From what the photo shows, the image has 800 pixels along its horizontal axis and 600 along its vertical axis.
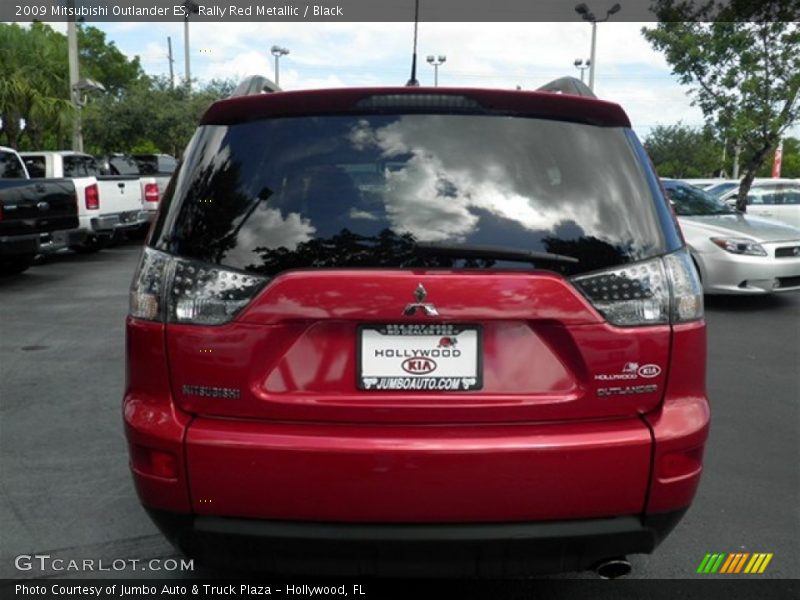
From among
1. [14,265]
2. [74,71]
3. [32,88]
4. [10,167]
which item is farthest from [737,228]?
[32,88]

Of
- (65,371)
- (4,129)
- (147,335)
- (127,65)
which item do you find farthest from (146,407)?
(127,65)

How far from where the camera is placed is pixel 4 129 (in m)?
21.8

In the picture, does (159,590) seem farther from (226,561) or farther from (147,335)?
(147,335)

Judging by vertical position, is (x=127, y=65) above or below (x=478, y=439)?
above

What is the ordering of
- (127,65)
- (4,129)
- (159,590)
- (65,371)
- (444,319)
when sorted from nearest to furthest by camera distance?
(444,319)
(159,590)
(65,371)
(4,129)
(127,65)

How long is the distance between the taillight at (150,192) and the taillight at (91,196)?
7.97 feet

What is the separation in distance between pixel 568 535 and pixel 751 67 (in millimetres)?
14620

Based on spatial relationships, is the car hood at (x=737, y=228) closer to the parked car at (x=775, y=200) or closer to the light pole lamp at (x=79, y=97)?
the parked car at (x=775, y=200)

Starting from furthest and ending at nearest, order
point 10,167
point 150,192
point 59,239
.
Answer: point 150,192 → point 10,167 → point 59,239

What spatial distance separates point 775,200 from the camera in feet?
59.1

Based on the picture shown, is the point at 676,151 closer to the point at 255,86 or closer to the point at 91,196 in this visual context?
the point at 91,196

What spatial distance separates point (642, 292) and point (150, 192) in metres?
14.6

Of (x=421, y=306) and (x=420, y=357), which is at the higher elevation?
(x=421, y=306)

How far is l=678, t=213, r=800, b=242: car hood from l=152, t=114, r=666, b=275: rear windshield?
6780mm
